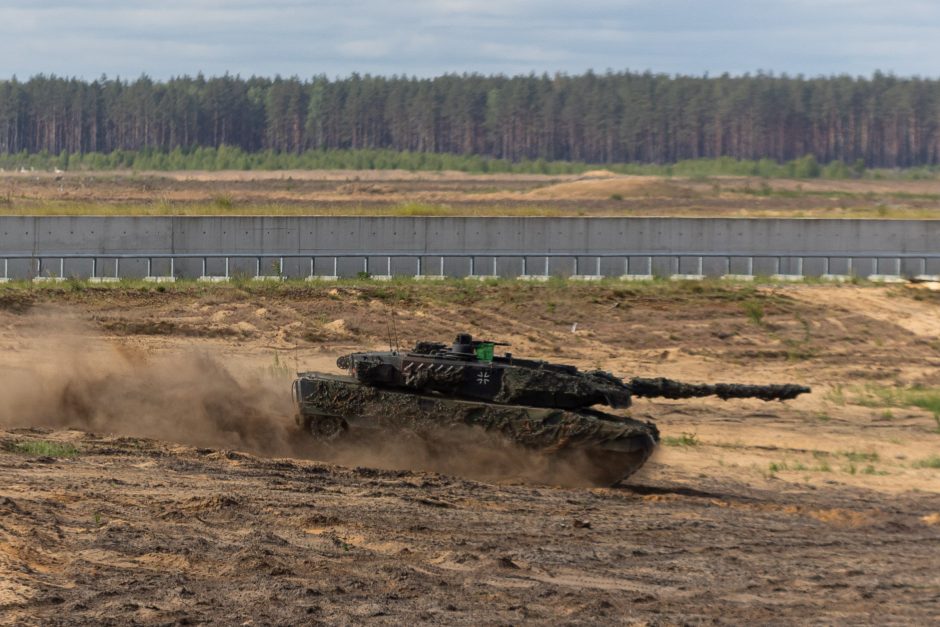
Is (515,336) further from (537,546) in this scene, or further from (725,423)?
(537,546)

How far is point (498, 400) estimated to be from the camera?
16188 millimetres

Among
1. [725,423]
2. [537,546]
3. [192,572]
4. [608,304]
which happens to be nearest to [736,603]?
[537,546]

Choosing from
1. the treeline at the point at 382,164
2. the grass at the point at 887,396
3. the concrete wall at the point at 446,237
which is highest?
the treeline at the point at 382,164

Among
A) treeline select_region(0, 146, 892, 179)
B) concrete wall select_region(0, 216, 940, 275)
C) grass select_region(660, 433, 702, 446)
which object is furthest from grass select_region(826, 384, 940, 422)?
treeline select_region(0, 146, 892, 179)

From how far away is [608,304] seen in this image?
94.7 feet

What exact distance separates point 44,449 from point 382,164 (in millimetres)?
99444

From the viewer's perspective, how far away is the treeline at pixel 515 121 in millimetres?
134750

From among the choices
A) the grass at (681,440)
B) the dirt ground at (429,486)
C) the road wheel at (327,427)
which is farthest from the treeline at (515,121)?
the road wheel at (327,427)

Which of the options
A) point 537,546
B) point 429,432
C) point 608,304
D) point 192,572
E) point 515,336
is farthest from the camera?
point 608,304

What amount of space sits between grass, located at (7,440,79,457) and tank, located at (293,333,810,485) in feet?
9.37

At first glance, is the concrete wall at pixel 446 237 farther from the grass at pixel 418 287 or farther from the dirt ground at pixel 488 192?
the dirt ground at pixel 488 192

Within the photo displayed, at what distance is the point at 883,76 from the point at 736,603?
473 feet

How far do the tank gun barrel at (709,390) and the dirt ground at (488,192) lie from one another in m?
29.5

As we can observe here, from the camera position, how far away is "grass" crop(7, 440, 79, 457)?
1518 centimetres
